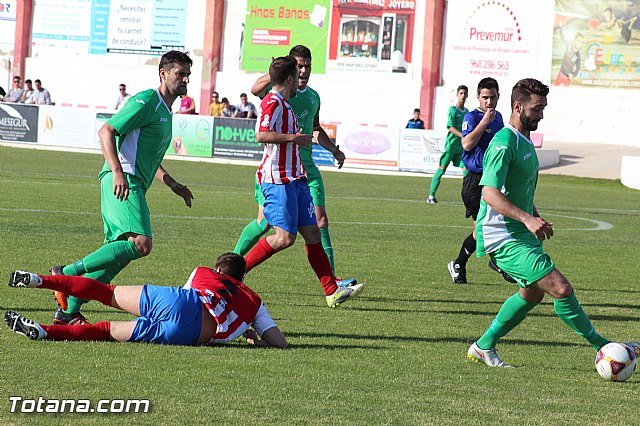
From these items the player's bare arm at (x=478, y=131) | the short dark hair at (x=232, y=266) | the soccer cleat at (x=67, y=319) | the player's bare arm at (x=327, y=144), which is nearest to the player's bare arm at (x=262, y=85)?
the player's bare arm at (x=327, y=144)

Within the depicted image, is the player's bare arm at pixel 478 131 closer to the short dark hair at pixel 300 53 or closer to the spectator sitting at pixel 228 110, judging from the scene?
the short dark hair at pixel 300 53

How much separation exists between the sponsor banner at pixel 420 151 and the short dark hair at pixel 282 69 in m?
22.0

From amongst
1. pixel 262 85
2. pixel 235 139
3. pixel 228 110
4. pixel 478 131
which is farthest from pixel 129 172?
pixel 228 110

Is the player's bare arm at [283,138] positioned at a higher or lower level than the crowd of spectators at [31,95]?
lower

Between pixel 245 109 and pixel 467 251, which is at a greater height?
pixel 245 109

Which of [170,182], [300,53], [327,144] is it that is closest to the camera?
[170,182]

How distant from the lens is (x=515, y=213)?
21.0 ft

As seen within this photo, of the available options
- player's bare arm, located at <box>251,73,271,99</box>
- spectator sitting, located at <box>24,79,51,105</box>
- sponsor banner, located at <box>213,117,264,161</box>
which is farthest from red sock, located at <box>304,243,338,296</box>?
spectator sitting, located at <box>24,79,51,105</box>

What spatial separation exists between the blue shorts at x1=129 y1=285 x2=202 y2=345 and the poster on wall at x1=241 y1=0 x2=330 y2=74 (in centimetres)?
4009

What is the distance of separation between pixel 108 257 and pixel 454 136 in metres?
13.5

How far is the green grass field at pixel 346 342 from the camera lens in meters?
5.47

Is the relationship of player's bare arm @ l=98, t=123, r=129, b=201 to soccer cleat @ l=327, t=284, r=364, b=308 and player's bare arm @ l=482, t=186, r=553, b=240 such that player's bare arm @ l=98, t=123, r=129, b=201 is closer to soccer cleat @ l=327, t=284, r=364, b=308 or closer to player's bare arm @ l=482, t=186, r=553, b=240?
player's bare arm @ l=482, t=186, r=553, b=240

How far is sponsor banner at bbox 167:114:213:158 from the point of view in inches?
1272

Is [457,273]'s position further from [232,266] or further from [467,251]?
[232,266]
